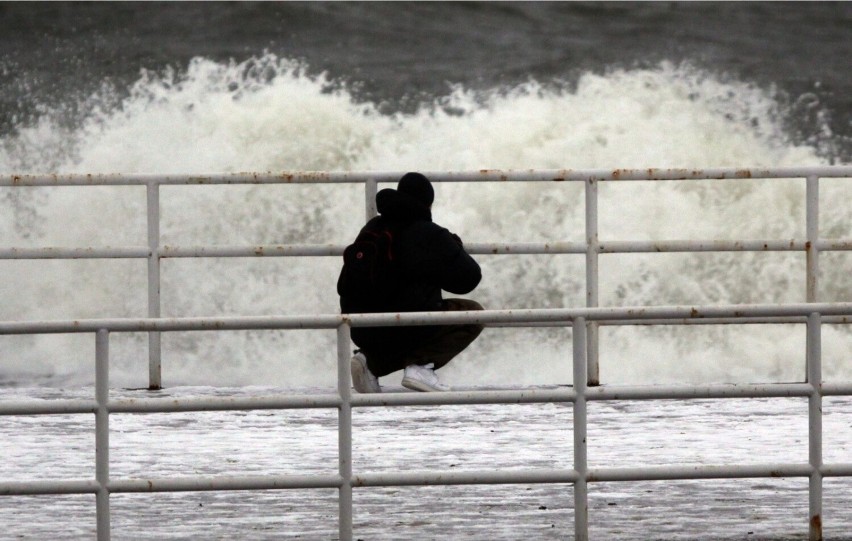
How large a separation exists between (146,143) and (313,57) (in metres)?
4.45

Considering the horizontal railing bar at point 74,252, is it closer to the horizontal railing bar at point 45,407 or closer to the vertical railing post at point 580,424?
the horizontal railing bar at point 45,407

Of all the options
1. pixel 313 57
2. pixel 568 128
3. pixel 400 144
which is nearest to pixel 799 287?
pixel 568 128

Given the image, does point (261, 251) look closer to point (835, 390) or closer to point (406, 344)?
point (406, 344)

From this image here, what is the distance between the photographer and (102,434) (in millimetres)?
5297

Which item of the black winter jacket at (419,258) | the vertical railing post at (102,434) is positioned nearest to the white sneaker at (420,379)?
the black winter jacket at (419,258)

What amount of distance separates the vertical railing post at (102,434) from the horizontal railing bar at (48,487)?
31mm

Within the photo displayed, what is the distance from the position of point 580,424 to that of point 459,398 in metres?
0.40

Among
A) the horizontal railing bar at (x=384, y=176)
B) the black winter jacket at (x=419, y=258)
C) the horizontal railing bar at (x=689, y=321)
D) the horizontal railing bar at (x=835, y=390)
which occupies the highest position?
the horizontal railing bar at (x=384, y=176)

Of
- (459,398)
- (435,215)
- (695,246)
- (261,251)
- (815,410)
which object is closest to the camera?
(459,398)

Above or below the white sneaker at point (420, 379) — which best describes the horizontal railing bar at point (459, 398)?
above

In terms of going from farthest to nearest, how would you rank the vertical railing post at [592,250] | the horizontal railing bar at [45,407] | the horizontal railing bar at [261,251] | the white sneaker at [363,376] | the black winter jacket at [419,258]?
1. the vertical railing post at [592,250]
2. the horizontal railing bar at [261,251]
3. the white sneaker at [363,376]
4. the black winter jacket at [419,258]
5. the horizontal railing bar at [45,407]

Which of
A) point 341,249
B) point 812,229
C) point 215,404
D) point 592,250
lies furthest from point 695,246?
point 215,404

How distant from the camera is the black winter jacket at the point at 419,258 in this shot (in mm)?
7746

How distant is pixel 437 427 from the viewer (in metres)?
7.88
